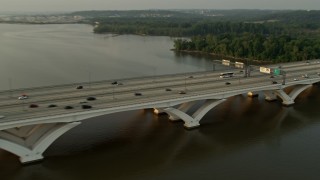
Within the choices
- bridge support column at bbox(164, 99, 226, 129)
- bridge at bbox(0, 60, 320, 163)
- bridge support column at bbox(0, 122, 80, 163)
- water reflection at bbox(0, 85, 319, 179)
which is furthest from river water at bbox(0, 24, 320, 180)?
bridge at bbox(0, 60, 320, 163)

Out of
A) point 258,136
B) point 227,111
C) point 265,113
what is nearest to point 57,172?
point 258,136

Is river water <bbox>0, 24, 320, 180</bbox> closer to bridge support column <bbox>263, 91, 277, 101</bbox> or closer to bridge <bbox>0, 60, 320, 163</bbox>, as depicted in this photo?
bridge support column <bbox>263, 91, 277, 101</bbox>

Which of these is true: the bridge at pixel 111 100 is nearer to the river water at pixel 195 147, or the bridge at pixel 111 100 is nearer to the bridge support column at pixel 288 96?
the bridge support column at pixel 288 96

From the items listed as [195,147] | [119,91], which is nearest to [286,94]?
[195,147]

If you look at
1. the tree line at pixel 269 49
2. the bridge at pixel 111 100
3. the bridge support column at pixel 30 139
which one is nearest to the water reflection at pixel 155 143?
the bridge support column at pixel 30 139

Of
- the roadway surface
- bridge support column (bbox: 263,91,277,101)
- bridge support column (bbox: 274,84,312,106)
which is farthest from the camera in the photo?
bridge support column (bbox: 263,91,277,101)

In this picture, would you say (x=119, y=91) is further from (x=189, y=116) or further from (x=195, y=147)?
(x=195, y=147)
